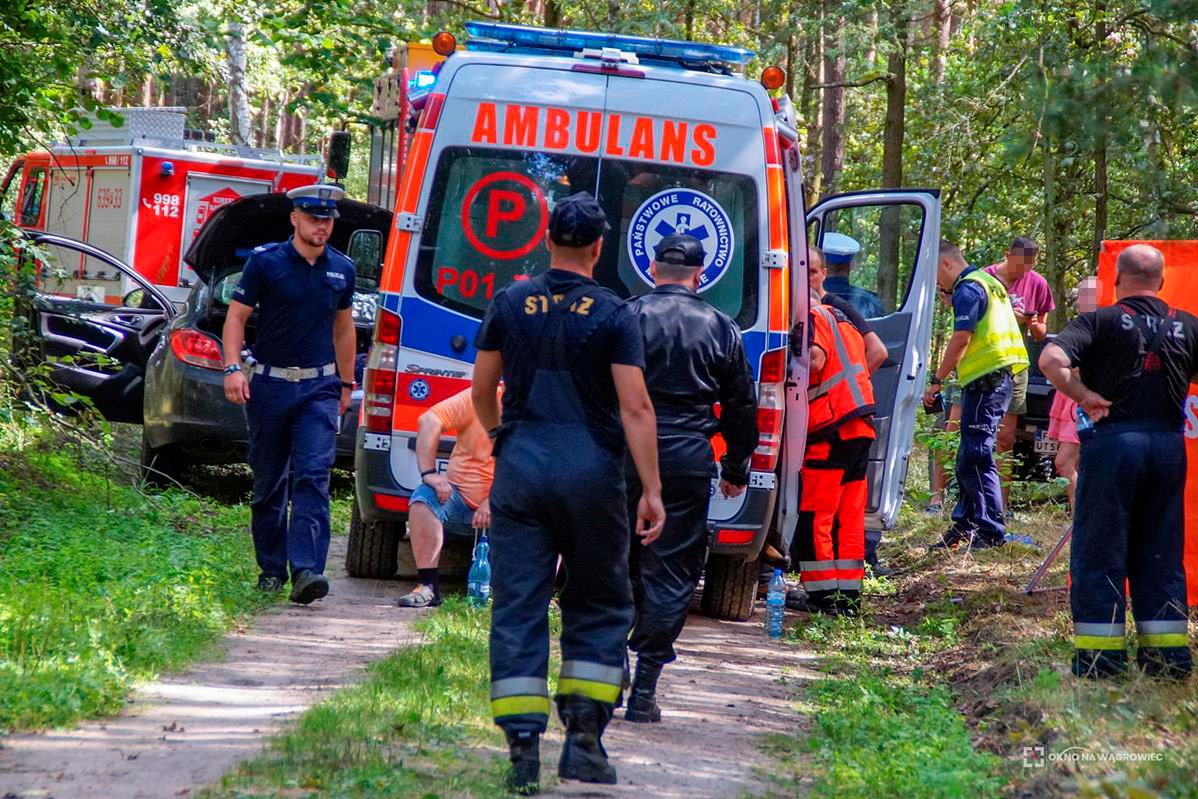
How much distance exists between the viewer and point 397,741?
5012 mm

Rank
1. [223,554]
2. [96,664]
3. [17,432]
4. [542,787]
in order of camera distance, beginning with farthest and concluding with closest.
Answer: [17,432] → [223,554] → [96,664] → [542,787]

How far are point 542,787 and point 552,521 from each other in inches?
31.7

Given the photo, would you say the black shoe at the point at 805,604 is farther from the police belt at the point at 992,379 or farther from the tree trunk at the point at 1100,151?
the tree trunk at the point at 1100,151

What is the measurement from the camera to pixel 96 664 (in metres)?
5.60

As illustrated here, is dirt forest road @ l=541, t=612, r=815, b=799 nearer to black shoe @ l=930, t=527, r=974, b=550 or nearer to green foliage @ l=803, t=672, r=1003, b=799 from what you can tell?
green foliage @ l=803, t=672, r=1003, b=799

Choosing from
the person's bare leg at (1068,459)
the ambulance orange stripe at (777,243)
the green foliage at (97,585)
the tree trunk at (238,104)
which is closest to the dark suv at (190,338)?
the green foliage at (97,585)

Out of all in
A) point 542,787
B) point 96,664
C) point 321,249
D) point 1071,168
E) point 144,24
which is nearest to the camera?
point 542,787

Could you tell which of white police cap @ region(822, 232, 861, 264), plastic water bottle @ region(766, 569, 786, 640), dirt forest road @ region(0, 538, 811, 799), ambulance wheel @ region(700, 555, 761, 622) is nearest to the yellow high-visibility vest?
white police cap @ region(822, 232, 861, 264)

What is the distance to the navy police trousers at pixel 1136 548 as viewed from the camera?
242 inches

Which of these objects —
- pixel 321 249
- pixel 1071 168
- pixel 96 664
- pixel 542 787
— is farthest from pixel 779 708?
pixel 1071 168

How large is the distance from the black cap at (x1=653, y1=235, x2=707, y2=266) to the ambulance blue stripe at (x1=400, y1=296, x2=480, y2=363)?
196 cm

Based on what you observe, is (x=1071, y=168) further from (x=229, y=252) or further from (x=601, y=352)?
(x=601, y=352)

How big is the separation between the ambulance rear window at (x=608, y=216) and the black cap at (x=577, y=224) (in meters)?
2.77

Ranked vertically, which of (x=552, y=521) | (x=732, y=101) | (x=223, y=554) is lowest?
(x=223, y=554)
